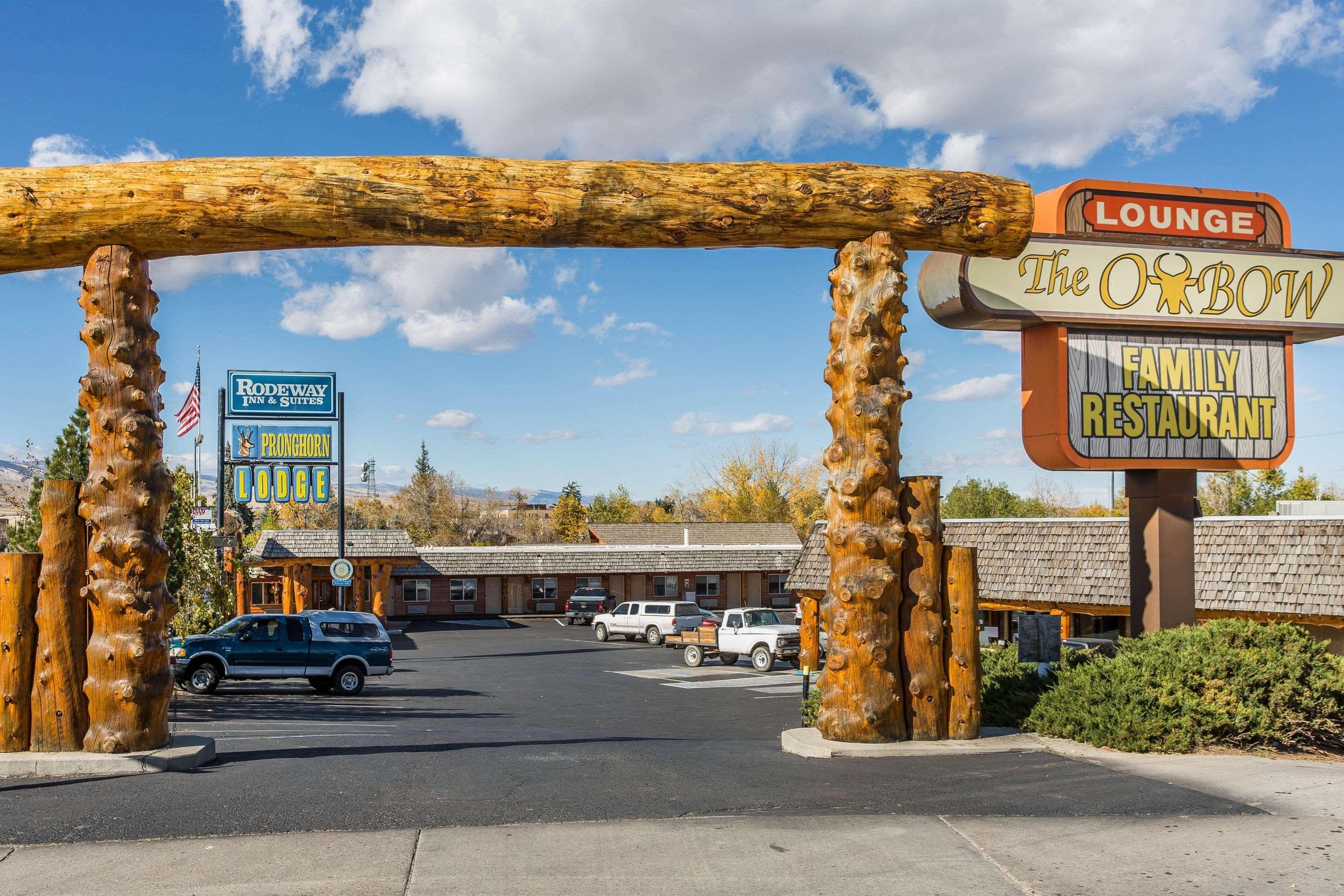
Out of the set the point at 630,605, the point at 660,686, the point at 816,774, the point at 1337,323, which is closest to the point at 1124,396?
the point at 1337,323

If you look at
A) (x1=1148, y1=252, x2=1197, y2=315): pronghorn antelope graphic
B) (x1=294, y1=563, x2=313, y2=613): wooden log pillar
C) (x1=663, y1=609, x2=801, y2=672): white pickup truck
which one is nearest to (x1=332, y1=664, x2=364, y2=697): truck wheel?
(x1=663, y1=609, x2=801, y2=672): white pickup truck

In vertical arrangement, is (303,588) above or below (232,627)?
below

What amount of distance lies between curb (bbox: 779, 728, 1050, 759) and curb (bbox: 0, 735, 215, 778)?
5.28 meters

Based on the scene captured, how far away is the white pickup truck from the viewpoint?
30.4 metres

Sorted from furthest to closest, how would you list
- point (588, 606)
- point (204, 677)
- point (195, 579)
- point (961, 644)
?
point (588, 606) → point (195, 579) → point (204, 677) → point (961, 644)

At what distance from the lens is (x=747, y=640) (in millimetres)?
31281

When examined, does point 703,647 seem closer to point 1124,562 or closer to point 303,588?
point 1124,562

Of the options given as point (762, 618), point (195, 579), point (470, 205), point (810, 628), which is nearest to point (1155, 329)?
point (470, 205)

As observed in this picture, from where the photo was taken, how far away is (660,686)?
26469 millimetres

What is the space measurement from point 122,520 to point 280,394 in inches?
992

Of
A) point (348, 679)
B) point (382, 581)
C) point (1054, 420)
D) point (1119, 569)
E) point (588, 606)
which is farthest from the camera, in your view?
point (588, 606)

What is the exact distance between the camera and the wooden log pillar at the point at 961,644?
961 centimetres

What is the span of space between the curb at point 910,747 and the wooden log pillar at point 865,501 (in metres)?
0.17

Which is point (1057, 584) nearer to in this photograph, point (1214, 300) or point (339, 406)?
point (1214, 300)
